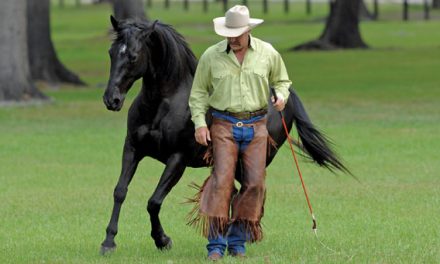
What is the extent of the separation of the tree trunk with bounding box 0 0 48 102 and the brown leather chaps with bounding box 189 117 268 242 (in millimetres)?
18022

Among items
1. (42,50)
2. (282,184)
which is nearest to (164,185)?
(282,184)

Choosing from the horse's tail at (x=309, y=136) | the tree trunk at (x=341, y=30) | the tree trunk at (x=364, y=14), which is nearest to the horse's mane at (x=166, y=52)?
the horse's tail at (x=309, y=136)

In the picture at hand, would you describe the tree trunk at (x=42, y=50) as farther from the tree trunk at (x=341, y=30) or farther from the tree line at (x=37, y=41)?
the tree trunk at (x=341, y=30)

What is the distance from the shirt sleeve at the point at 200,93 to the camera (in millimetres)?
9922

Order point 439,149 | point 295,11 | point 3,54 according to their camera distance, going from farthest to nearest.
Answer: point 295,11, point 3,54, point 439,149

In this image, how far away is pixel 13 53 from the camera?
27625 millimetres

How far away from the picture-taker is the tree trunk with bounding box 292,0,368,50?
150 ft

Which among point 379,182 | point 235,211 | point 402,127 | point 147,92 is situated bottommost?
point 402,127

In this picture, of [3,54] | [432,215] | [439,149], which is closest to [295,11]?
[3,54]

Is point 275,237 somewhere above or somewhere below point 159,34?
below

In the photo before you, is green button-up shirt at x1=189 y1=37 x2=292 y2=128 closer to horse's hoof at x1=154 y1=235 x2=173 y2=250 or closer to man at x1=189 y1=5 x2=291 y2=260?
man at x1=189 y1=5 x2=291 y2=260

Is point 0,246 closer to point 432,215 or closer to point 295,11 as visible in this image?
point 432,215

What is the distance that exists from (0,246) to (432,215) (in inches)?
160

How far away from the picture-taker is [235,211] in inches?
395
